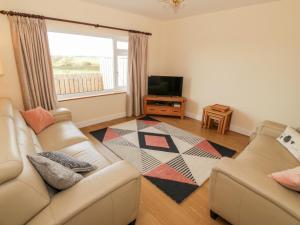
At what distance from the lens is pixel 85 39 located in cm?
343

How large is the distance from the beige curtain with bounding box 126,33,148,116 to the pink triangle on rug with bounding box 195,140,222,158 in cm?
181

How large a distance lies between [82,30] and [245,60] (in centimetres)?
303

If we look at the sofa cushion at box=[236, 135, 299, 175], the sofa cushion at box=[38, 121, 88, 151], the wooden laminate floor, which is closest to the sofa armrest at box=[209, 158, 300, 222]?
the wooden laminate floor

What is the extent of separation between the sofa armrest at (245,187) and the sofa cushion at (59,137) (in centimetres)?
160

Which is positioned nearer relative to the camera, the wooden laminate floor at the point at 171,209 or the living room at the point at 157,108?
the living room at the point at 157,108

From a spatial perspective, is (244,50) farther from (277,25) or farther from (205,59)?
(205,59)

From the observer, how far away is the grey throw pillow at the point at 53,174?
108cm

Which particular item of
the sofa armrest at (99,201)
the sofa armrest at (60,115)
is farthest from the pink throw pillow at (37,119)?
the sofa armrest at (99,201)

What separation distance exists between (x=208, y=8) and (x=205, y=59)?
97cm

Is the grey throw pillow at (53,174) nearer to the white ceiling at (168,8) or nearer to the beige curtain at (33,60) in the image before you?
the beige curtain at (33,60)

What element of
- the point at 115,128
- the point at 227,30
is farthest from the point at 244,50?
the point at 115,128

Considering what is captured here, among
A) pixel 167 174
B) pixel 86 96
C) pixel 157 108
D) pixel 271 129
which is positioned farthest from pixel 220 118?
pixel 86 96

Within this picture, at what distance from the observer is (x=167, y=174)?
221cm

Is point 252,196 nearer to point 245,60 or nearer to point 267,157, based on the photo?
point 267,157
